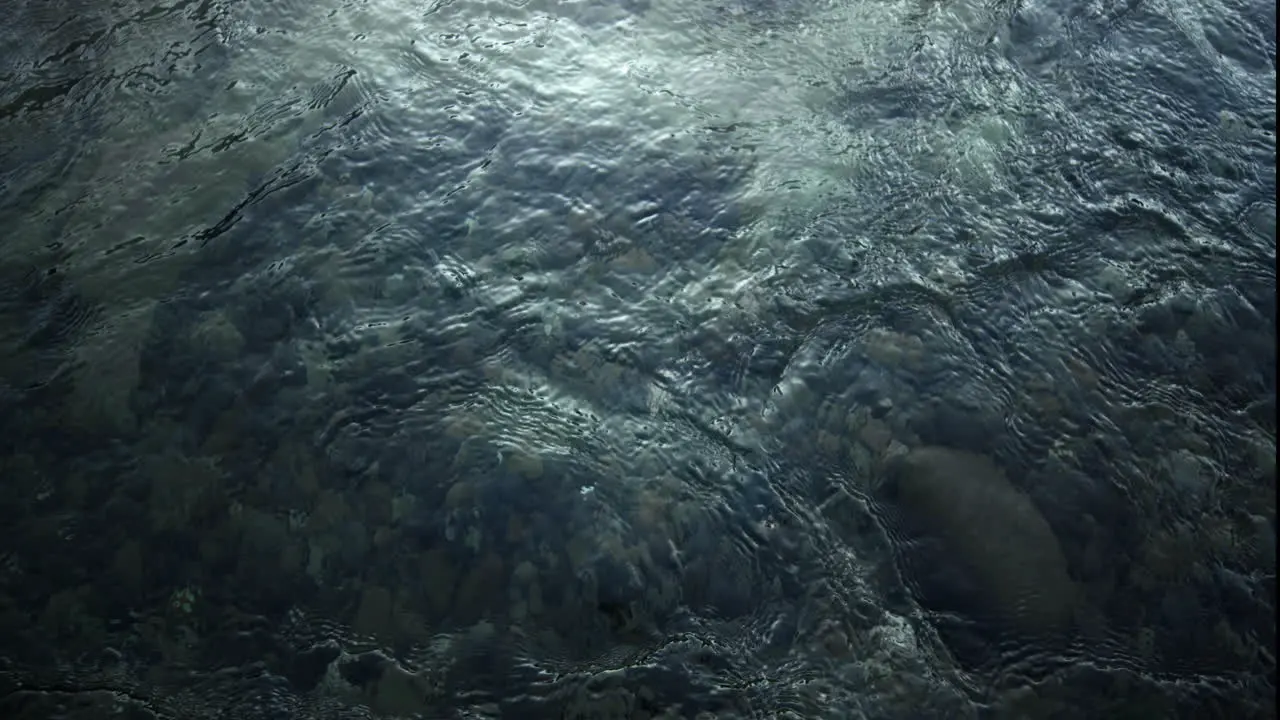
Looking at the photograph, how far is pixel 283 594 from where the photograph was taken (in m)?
1.56

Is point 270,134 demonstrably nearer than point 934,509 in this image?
No

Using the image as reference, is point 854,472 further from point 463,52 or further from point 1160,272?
point 463,52

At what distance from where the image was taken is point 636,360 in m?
1.81

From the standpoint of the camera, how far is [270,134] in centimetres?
212

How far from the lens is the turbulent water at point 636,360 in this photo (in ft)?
4.94

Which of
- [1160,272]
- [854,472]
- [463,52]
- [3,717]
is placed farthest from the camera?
[463,52]

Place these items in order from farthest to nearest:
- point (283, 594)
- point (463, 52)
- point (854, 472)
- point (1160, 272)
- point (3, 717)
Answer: point (463, 52) < point (1160, 272) < point (854, 472) < point (283, 594) < point (3, 717)

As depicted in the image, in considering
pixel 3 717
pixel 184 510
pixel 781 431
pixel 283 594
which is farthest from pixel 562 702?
pixel 3 717

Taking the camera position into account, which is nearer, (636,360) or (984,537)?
(984,537)

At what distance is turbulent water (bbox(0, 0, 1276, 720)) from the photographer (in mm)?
1507

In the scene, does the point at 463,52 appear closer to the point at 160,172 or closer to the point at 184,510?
the point at 160,172

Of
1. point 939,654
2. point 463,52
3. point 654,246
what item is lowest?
point 939,654

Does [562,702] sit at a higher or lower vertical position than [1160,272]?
lower

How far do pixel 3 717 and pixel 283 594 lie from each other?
16.7 inches
